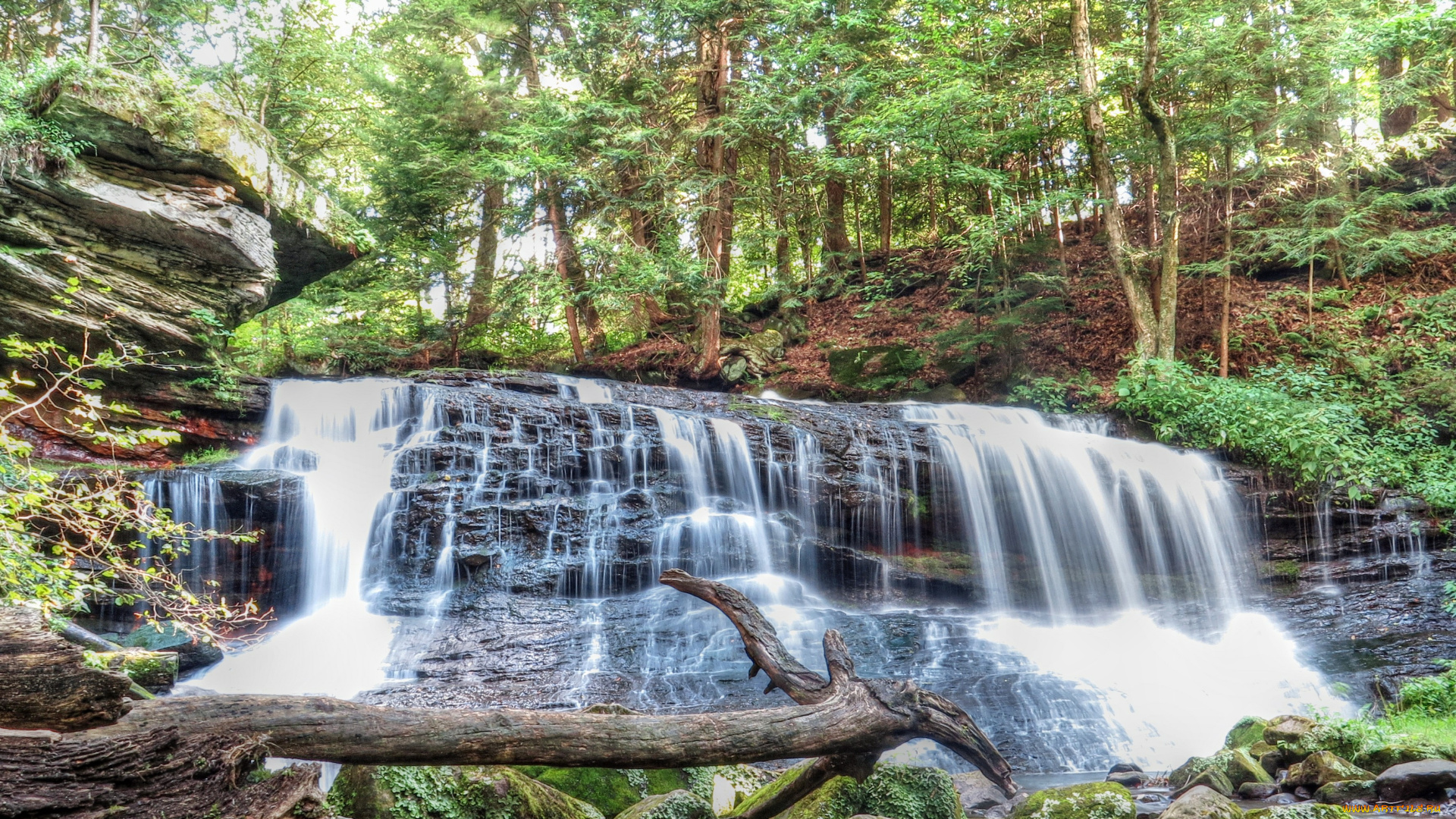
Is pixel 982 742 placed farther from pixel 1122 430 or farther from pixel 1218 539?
pixel 1122 430

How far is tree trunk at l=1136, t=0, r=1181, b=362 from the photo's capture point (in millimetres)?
12445

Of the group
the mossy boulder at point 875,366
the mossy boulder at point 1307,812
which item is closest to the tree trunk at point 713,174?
the mossy boulder at point 875,366

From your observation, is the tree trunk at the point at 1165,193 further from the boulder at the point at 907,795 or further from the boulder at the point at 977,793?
the boulder at the point at 907,795

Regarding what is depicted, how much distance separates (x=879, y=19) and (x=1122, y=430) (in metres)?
10.4

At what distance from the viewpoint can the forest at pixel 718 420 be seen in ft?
12.5

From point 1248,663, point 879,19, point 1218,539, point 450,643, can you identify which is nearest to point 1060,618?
point 1248,663

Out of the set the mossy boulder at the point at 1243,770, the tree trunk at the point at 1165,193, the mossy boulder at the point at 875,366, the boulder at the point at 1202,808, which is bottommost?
the mossy boulder at the point at 1243,770

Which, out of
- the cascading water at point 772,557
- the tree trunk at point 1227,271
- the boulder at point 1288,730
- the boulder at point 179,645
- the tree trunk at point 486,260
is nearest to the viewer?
the boulder at point 1288,730

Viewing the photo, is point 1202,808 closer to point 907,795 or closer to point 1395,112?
point 907,795

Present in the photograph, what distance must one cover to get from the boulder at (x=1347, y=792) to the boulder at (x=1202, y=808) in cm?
122

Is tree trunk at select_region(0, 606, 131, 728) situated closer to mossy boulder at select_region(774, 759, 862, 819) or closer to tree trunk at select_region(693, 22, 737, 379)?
mossy boulder at select_region(774, 759, 862, 819)

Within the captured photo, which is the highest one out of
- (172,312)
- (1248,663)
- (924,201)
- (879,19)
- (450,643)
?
(879,19)

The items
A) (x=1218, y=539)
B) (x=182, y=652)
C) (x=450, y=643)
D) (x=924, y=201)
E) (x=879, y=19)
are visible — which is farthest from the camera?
(x=924, y=201)

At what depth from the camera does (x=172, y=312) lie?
9422mm
